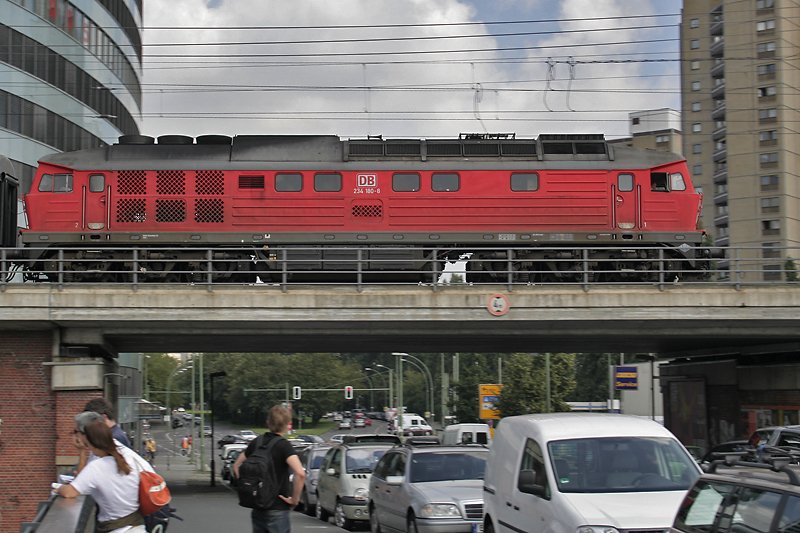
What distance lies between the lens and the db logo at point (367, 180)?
26.6m

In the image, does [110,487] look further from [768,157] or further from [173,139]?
[768,157]

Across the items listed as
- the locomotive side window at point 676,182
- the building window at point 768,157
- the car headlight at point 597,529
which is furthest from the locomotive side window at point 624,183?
the building window at point 768,157

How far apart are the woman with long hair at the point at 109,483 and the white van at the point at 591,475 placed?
3.90 meters

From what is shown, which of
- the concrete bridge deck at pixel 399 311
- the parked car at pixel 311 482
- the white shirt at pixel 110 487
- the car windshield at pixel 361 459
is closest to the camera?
the white shirt at pixel 110 487

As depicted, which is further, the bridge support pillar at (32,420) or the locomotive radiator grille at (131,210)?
the locomotive radiator grille at (131,210)

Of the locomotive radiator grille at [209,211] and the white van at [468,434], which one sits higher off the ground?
the locomotive radiator grille at [209,211]

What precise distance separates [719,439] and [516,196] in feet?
28.8

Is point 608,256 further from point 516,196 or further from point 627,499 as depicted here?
point 627,499

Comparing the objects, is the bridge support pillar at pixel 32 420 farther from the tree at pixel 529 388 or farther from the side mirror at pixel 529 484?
the tree at pixel 529 388

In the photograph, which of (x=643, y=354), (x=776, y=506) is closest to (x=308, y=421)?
(x=643, y=354)

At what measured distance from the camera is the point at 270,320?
2181 cm

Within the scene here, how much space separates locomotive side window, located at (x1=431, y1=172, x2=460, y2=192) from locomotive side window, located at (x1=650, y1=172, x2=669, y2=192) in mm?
5265

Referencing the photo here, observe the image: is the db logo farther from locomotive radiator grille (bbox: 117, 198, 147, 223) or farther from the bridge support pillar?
the bridge support pillar

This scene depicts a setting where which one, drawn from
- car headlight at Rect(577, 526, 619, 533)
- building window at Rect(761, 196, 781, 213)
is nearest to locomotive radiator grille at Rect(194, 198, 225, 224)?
car headlight at Rect(577, 526, 619, 533)
